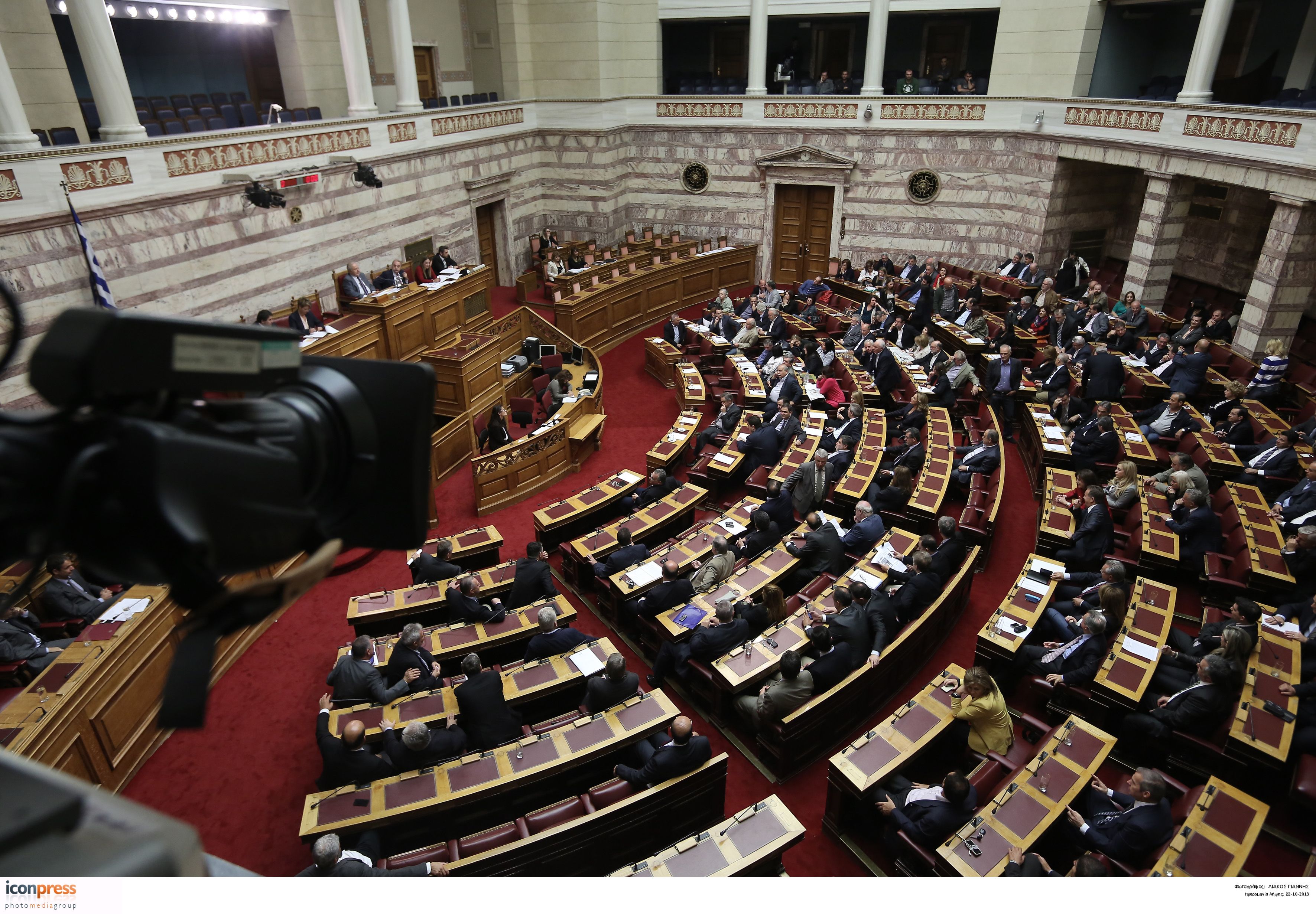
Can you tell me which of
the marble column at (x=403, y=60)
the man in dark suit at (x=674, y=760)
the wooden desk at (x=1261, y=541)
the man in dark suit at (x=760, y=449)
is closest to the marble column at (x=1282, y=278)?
the wooden desk at (x=1261, y=541)

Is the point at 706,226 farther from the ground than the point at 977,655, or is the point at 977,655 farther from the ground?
the point at 706,226

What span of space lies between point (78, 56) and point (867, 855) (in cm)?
1969

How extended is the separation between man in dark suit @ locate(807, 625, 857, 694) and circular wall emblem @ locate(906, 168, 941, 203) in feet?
49.7

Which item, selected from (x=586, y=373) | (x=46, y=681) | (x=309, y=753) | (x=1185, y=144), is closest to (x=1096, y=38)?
(x=1185, y=144)

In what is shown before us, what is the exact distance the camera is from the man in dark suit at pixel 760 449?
10688mm

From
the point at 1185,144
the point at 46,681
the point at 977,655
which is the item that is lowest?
the point at 977,655

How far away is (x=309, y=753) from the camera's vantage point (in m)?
6.84

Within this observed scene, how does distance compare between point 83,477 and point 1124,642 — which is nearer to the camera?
point 83,477

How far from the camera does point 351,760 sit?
561 centimetres

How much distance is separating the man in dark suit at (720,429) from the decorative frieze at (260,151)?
837 cm

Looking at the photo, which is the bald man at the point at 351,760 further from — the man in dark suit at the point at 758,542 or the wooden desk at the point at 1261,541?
the wooden desk at the point at 1261,541

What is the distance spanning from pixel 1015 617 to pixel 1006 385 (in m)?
5.96

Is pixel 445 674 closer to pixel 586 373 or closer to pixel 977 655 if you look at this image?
pixel 977 655

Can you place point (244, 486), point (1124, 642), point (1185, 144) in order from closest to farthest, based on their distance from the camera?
point (244, 486) < point (1124, 642) < point (1185, 144)
